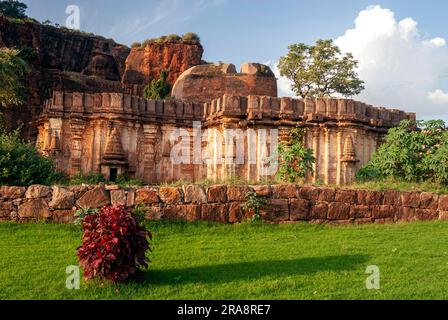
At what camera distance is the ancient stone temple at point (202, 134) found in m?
14.9

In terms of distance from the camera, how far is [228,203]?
995 cm

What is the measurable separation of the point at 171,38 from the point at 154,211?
35557 millimetres

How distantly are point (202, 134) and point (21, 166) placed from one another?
703 cm

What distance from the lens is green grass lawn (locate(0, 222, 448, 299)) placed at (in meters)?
5.86

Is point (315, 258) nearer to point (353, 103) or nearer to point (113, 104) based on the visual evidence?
point (353, 103)

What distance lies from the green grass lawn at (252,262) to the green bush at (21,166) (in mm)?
1729

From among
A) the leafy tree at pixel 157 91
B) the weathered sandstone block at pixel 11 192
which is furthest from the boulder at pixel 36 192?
the leafy tree at pixel 157 91

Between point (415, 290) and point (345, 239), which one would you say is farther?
point (345, 239)

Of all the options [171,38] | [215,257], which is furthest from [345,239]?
[171,38]

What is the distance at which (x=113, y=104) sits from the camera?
16.3 metres

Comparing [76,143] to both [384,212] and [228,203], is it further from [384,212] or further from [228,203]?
[384,212]

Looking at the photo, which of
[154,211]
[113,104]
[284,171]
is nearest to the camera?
[154,211]

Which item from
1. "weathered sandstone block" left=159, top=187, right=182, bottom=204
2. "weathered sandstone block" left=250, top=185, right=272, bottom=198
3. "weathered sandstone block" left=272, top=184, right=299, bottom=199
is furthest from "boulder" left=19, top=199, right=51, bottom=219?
"weathered sandstone block" left=272, top=184, right=299, bottom=199

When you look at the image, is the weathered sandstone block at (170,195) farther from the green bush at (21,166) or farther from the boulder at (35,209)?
the green bush at (21,166)
